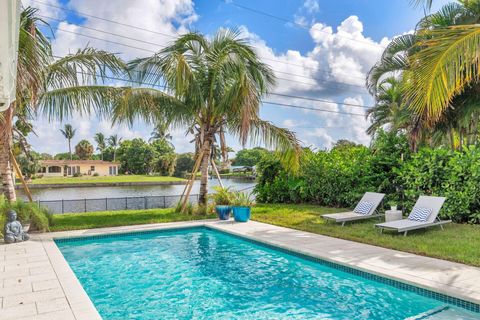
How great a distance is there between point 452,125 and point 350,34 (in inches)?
386

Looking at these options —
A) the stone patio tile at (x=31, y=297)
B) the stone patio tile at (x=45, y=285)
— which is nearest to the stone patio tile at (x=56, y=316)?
the stone patio tile at (x=31, y=297)

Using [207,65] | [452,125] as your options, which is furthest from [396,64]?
[207,65]

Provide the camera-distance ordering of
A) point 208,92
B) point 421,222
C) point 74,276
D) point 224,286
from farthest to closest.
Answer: point 208,92 → point 421,222 → point 224,286 → point 74,276

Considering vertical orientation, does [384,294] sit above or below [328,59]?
below

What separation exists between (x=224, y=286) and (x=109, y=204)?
31.8 ft

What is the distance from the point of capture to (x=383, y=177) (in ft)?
39.6

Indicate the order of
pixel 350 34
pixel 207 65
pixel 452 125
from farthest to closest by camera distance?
pixel 350 34, pixel 207 65, pixel 452 125

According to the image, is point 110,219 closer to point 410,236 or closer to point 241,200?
point 241,200

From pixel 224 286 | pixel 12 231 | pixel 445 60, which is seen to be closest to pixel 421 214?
pixel 445 60

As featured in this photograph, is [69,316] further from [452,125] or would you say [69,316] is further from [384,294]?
[452,125]

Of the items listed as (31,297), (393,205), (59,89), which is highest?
(59,89)

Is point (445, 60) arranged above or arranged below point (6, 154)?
above

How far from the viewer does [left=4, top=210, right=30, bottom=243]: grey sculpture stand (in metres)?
8.09

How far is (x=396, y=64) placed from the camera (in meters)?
12.5
